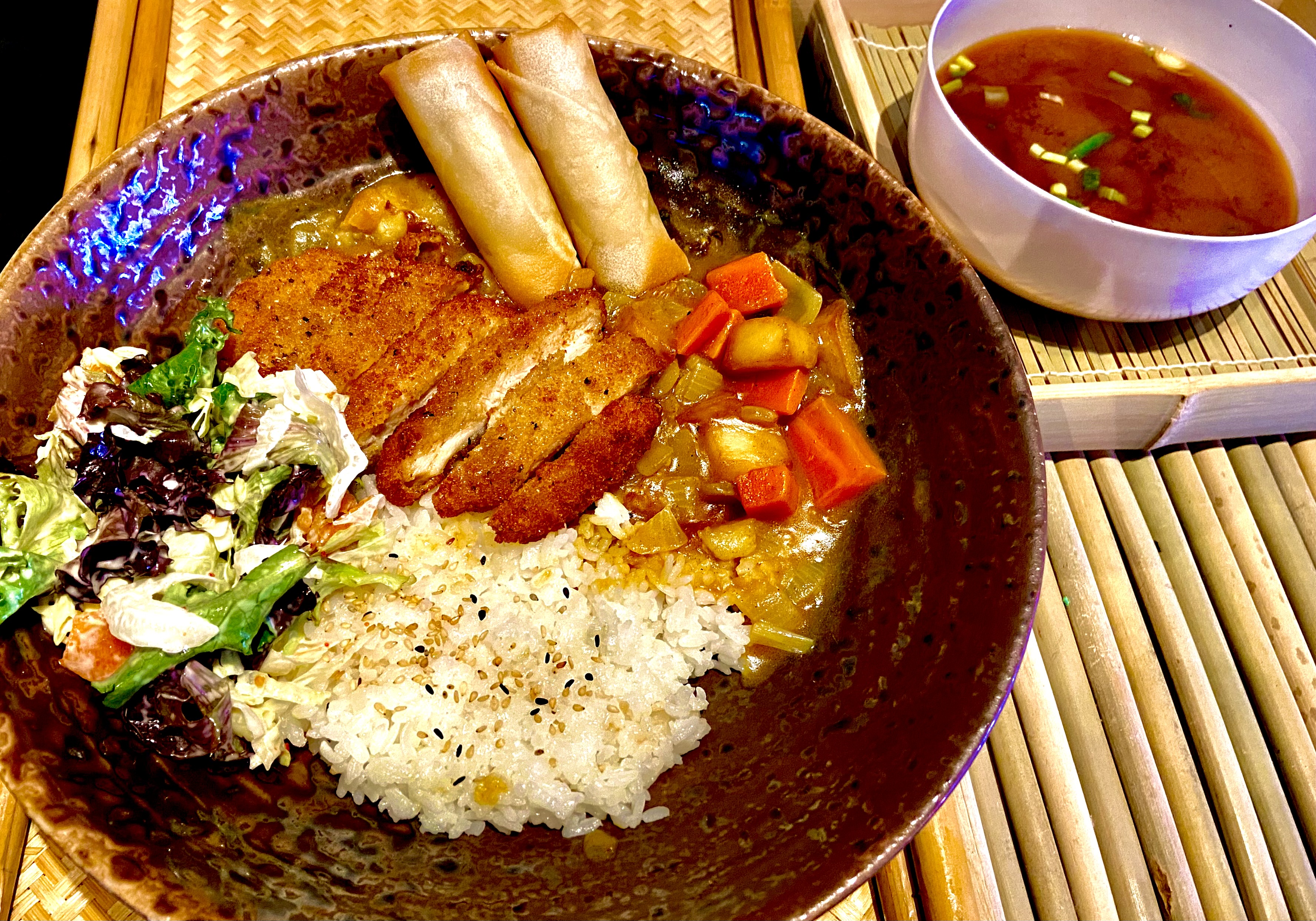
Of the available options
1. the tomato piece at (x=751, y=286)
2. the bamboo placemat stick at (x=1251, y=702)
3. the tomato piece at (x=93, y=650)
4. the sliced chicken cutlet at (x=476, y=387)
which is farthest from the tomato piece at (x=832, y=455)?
the tomato piece at (x=93, y=650)

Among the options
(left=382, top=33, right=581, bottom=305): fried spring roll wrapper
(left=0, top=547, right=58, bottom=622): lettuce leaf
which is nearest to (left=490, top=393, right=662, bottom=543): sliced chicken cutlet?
(left=382, top=33, right=581, bottom=305): fried spring roll wrapper

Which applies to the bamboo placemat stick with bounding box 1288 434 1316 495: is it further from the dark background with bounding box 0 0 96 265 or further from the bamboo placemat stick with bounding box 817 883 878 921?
the dark background with bounding box 0 0 96 265

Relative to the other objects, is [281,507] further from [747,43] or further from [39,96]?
[39,96]

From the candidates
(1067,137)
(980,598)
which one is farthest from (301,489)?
(1067,137)

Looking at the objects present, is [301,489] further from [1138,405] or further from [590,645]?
[1138,405]

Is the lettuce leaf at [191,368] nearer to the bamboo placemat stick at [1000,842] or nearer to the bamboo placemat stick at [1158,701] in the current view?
the bamboo placemat stick at [1000,842]
